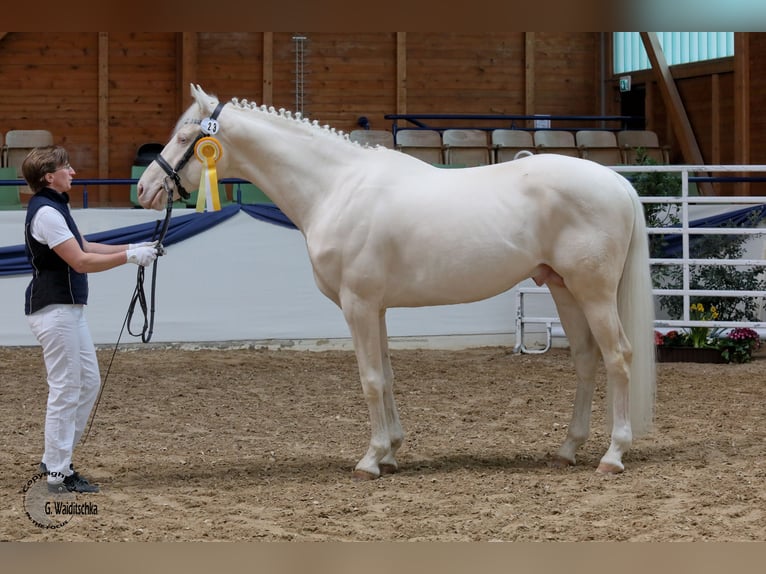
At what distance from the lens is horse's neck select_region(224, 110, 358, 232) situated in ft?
13.9

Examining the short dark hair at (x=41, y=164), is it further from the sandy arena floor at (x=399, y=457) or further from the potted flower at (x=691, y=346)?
the potted flower at (x=691, y=346)

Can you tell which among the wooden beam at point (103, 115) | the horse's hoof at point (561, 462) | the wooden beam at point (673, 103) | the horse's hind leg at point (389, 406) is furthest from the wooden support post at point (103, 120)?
the horse's hoof at point (561, 462)

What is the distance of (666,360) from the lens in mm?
7742

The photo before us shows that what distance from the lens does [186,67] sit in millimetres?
13070

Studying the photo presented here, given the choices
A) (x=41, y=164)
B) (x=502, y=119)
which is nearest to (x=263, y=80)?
Answer: (x=502, y=119)

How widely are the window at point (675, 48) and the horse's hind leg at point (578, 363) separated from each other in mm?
8439

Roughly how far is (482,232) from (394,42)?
403 inches

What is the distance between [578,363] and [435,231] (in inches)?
38.4

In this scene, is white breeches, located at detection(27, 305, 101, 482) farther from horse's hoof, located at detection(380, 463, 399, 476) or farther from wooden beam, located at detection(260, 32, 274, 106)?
wooden beam, located at detection(260, 32, 274, 106)

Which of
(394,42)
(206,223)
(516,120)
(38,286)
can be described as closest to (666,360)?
(206,223)

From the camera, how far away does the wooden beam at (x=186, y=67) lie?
42.7 feet

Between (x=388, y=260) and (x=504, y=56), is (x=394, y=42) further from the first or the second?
(x=388, y=260)

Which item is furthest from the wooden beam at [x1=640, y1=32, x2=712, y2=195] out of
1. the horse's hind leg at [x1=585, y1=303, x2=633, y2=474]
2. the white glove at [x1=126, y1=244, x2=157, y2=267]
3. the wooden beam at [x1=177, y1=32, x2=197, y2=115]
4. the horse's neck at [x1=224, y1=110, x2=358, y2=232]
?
the white glove at [x1=126, y1=244, x2=157, y2=267]

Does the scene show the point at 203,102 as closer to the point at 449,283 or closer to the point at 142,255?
the point at 142,255
